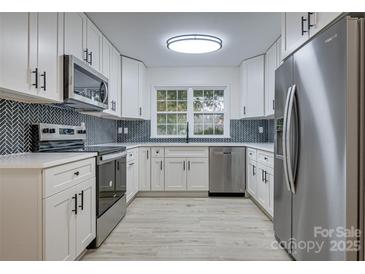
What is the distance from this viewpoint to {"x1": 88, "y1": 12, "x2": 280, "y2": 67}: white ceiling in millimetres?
3001

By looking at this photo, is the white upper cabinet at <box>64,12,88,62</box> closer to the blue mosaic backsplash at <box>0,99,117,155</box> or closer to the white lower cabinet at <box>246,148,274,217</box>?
the blue mosaic backsplash at <box>0,99,117,155</box>

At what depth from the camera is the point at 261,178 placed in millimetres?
3641

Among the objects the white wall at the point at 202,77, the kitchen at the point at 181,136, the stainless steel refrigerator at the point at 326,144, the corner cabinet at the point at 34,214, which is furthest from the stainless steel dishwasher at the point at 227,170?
the corner cabinet at the point at 34,214

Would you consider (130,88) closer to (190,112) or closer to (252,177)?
(190,112)

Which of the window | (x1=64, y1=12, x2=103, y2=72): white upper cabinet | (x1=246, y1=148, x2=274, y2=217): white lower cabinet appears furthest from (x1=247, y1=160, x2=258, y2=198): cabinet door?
(x1=64, y1=12, x2=103, y2=72): white upper cabinet

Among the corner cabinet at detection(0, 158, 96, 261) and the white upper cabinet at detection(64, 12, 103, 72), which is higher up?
the white upper cabinet at detection(64, 12, 103, 72)

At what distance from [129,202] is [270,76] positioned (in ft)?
9.00

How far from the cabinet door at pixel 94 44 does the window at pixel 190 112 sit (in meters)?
1.98

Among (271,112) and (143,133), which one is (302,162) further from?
(143,133)

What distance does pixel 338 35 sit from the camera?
146 centimetres

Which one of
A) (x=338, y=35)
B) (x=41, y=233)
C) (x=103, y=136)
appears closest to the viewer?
(x=338, y=35)

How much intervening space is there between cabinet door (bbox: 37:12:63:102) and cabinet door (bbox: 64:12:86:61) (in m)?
0.14

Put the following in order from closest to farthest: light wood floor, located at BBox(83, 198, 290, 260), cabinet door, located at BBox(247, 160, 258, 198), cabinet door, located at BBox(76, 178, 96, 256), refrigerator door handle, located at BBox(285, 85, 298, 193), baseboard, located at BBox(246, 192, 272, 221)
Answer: refrigerator door handle, located at BBox(285, 85, 298, 193) → cabinet door, located at BBox(76, 178, 96, 256) → light wood floor, located at BBox(83, 198, 290, 260) → baseboard, located at BBox(246, 192, 272, 221) → cabinet door, located at BBox(247, 160, 258, 198)
